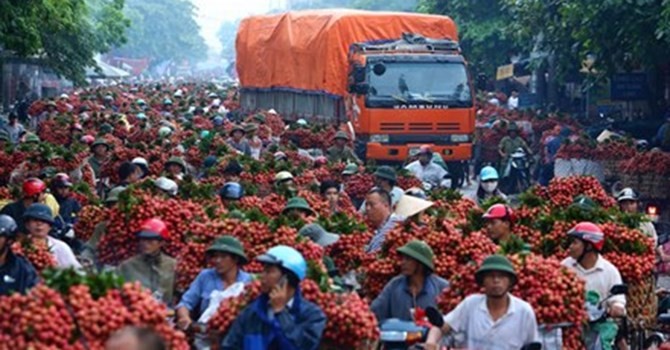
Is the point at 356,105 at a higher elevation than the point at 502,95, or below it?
higher

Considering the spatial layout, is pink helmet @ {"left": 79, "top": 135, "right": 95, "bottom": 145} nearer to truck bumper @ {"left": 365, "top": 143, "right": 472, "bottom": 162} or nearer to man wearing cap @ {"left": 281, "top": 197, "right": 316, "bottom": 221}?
truck bumper @ {"left": 365, "top": 143, "right": 472, "bottom": 162}

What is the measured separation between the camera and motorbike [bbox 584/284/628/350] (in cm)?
1164

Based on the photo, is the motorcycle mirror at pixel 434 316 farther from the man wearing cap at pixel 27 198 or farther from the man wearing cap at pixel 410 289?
the man wearing cap at pixel 27 198

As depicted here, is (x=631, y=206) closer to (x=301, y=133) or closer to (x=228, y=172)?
(x=228, y=172)

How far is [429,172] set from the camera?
76.9ft

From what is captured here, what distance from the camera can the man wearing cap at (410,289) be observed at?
1100cm

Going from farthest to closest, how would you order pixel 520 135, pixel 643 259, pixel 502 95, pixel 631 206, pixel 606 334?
pixel 502 95 < pixel 520 135 < pixel 631 206 < pixel 643 259 < pixel 606 334

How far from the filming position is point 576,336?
1078 centimetres

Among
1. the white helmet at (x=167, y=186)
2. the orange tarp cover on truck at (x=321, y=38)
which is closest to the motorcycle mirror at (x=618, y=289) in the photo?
the white helmet at (x=167, y=186)

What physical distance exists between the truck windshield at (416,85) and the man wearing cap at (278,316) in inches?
862

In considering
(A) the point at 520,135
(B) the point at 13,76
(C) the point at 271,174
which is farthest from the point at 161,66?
(C) the point at 271,174

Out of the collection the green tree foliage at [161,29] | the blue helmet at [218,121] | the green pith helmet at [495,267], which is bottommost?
the green tree foliage at [161,29]

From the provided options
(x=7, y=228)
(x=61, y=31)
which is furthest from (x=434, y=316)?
(x=61, y=31)

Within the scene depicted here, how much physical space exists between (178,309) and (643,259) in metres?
4.21
